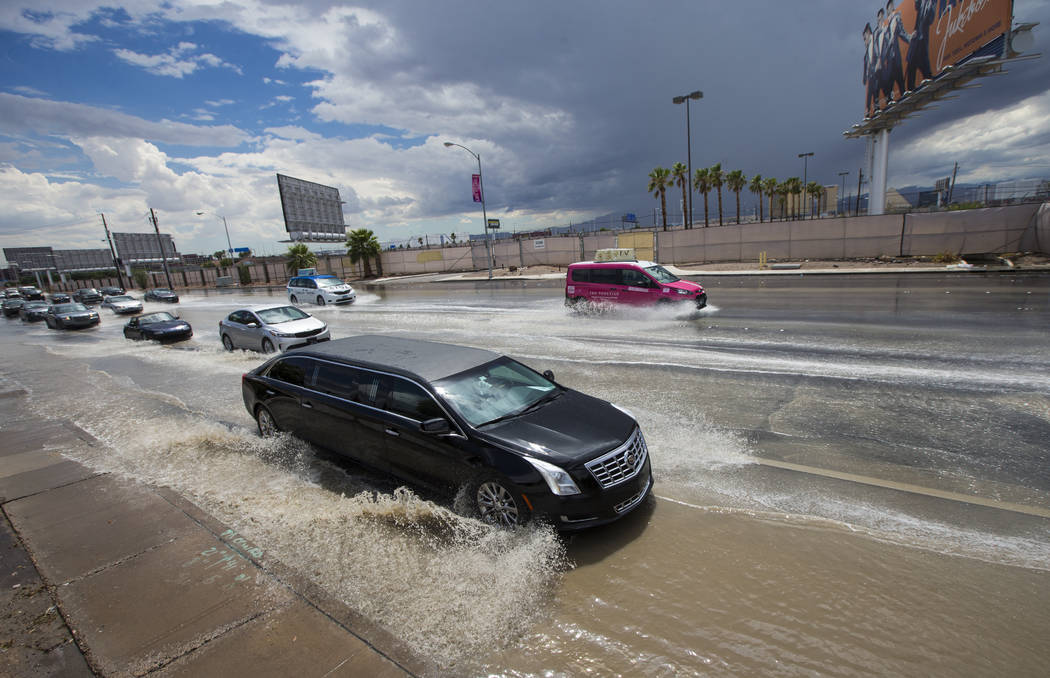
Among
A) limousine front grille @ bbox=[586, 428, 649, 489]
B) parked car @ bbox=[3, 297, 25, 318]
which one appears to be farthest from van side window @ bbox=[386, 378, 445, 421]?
parked car @ bbox=[3, 297, 25, 318]

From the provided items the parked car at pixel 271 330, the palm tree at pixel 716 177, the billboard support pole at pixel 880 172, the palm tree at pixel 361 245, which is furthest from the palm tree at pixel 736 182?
the parked car at pixel 271 330

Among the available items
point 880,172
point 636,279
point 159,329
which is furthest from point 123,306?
point 880,172

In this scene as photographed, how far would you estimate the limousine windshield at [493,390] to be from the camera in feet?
15.2

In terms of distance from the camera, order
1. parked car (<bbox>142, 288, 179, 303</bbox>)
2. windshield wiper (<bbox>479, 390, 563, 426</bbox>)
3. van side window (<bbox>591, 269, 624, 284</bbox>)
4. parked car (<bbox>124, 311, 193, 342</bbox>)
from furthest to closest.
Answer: parked car (<bbox>142, 288, 179, 303</bbox>) → parked car (<bbox>124, 311, 193, 342</bbox>) → van side window (<bbox>591, 269, 624, 284</bbox>) → windshield wiper (<bbox>479, 390, 563, 426</bbox>)

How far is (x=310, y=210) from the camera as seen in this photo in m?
56.5

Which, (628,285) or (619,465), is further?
(628,285)

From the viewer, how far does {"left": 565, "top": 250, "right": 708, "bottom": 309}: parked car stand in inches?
598

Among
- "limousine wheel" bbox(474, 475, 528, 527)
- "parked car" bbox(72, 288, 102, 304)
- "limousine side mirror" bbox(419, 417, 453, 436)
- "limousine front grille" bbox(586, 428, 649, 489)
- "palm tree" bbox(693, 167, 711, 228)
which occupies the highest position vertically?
"palm tree" bbox(693, 167, 711, 228)

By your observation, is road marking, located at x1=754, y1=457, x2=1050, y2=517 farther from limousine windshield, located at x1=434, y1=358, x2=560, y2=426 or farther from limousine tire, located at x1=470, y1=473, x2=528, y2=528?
limousine tire, located at x1=470, y1=473, x2=528, y2=528

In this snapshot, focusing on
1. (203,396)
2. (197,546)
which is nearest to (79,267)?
(203,396)

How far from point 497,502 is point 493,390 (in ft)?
3.96

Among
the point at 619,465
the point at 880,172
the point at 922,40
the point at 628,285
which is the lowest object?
the point at 619,465

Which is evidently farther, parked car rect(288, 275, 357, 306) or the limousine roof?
parked car rect(288, 275, 357, 306)

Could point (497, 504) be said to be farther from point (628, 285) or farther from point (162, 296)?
point (162, 296)
